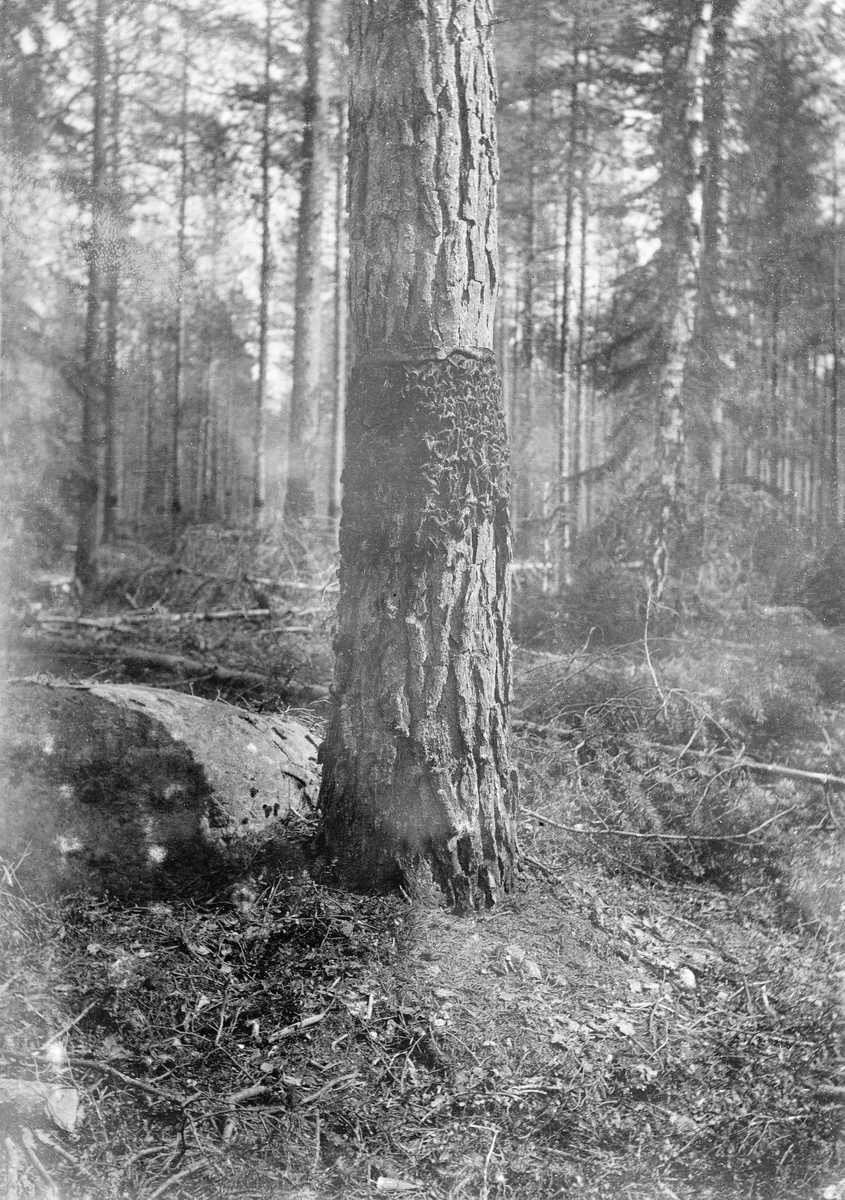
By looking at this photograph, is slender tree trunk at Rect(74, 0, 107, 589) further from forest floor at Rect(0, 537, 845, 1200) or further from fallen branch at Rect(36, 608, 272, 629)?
fallen branch at Rect(36, 608, 272, 629)

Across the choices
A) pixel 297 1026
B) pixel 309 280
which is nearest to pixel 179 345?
pixel 309 280

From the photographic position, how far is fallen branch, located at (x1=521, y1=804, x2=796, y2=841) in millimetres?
3607

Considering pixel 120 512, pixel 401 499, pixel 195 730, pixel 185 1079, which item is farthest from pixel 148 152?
pixel 120 512

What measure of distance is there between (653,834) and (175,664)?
3585 mm

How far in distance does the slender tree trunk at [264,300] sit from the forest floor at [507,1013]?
291cm

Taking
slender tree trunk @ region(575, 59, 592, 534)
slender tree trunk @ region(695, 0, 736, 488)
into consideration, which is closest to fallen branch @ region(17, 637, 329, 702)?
slender tree trunk @ region(575, 59, 592, 534)

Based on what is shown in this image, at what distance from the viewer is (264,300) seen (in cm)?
764

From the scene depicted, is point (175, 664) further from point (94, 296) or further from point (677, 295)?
point (677, 295)

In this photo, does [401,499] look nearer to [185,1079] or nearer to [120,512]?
[185,1079]

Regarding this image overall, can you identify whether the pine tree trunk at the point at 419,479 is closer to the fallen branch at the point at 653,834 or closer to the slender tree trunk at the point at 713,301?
the fallen branch at the point at 653,834

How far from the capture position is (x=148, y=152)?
397cm

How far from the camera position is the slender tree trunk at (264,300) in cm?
414

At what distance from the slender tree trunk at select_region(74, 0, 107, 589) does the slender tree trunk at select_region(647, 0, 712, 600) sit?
364 centimetres

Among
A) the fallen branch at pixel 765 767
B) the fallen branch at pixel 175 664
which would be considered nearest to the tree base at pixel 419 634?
the fallen branch at pixel 765 767
